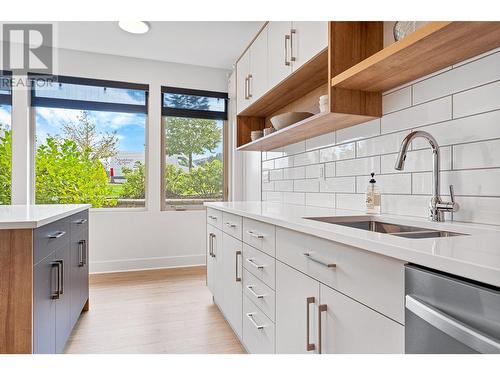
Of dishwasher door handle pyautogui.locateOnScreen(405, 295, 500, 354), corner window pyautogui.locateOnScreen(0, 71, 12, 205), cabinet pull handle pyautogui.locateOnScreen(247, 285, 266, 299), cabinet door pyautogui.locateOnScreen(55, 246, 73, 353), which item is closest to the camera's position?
dishwasher door handle pyautogui.locateOnScreen(405, 295, 500, 354)

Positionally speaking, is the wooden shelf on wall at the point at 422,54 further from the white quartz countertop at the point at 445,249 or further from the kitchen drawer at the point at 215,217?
the kitchen drawer at the point at 215,217

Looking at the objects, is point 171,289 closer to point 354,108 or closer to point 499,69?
point 354,108

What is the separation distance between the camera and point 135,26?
295 cm

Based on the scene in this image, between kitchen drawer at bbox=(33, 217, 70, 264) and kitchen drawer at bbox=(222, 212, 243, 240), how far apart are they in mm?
989

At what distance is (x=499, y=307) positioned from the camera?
0.51 m

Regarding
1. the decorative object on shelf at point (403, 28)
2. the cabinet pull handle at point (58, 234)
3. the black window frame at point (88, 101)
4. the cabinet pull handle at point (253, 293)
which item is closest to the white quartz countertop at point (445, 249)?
the cabinet pull handle at point (253, 293)

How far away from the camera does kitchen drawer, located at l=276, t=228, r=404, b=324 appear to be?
29.8 inches

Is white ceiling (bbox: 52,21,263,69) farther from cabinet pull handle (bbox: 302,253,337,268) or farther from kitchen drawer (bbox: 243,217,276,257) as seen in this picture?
cabinet pull handle (bbox: 302,253,337,268)

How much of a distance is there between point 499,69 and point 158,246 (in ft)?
11.9

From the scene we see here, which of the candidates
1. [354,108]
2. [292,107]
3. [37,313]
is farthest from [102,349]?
[292,107]

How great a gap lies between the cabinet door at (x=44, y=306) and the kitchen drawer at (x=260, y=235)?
1006 mm

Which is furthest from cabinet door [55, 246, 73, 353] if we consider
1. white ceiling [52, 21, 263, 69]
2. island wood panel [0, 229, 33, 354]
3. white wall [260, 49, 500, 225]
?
white ceiling [52, 21, 263, 69]

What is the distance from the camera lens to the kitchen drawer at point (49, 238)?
52.7 inches

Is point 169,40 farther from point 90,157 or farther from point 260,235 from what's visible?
point 260,235
